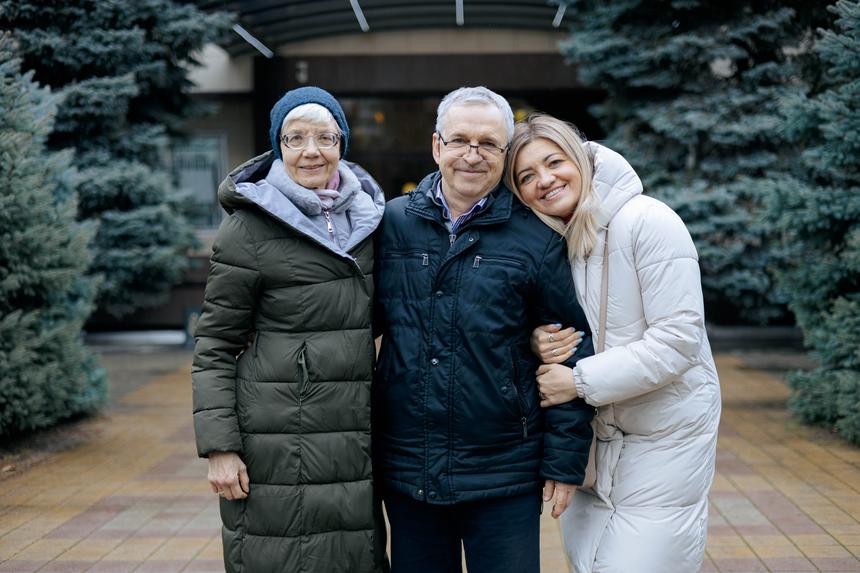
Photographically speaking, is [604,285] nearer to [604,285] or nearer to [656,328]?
[604,285]

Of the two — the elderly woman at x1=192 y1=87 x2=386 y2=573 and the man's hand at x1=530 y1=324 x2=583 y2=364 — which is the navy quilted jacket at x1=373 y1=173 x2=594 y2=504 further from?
the elderly woman at x1=192 y1=87 x2=386 y2=573

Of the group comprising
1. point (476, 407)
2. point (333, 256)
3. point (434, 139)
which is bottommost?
point (476, 407)

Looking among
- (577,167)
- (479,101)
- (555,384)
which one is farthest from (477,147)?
(555,384)

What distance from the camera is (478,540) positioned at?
2.91 meters

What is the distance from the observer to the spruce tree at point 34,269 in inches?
251

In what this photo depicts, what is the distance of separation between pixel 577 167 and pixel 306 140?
88 cm

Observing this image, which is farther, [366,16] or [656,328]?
[366,16]

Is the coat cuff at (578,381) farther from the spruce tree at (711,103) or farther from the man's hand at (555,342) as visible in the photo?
the spruce tree at (711,103)

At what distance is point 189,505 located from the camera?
5.61 m

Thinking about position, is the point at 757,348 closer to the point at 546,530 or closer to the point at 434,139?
the point at 546,530

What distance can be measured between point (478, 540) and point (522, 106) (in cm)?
1379

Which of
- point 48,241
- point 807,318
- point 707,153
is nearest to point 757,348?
point 707,153

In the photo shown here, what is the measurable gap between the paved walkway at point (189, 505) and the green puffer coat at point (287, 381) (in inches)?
73.7

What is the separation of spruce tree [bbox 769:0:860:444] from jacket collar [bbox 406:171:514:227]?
451 cm
